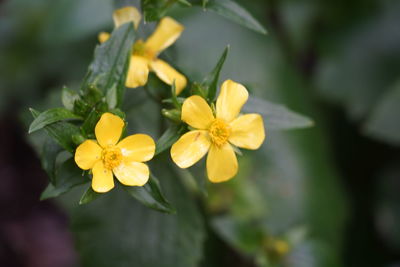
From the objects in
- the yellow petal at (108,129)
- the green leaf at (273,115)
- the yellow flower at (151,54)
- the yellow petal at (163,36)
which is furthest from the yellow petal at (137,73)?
the green leaf at (273,115)

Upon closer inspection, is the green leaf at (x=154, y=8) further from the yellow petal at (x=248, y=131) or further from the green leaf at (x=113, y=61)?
the yellow petal at (x=248, y=131)

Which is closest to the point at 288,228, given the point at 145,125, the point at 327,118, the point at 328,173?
the point at 328,173

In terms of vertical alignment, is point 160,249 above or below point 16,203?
above

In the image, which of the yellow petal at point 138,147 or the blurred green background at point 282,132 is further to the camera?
the blurred green background at point 282,132

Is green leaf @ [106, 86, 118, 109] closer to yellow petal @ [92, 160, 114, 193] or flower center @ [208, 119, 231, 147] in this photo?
yellow petal @ [92, 160, 114, 193]

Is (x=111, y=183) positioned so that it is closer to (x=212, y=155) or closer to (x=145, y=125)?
(x=212, y=155)

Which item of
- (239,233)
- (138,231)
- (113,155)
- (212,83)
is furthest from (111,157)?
(239,233)
